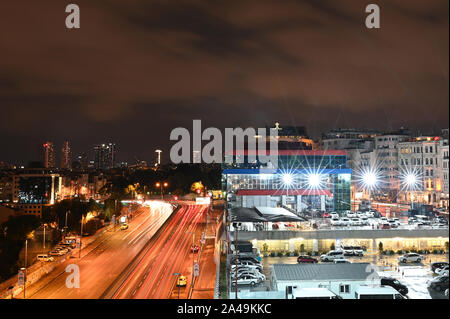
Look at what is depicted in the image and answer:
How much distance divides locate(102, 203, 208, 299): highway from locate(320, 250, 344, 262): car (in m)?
4.12

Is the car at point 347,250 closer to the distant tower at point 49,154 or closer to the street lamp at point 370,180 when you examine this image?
the street lamp at point 370,180

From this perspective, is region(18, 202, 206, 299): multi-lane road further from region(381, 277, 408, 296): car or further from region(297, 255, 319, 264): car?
region(381, 277, 408, 296): car

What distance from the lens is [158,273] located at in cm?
1076

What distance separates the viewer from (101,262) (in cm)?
1245

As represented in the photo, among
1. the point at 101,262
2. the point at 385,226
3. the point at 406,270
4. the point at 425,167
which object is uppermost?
the point at 425,167

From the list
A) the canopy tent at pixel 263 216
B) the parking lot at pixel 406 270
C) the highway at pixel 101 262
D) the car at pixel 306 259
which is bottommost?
the highway at pixel 101 262

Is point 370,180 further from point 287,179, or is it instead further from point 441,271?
point 441,271

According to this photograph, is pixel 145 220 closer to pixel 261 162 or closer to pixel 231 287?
pixel 261 162

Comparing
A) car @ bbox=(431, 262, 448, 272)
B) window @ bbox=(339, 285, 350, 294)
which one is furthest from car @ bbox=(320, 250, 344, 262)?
window @ bbox=(339, 285, 350, 294)

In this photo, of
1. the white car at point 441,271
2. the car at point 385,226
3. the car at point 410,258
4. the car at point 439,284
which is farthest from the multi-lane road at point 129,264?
the white car at point 441,271

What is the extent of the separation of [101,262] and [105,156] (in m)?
100

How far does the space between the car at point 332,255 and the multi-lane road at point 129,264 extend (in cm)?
448

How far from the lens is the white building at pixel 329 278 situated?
8.01 metres

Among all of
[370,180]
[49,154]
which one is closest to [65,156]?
[49,154]
